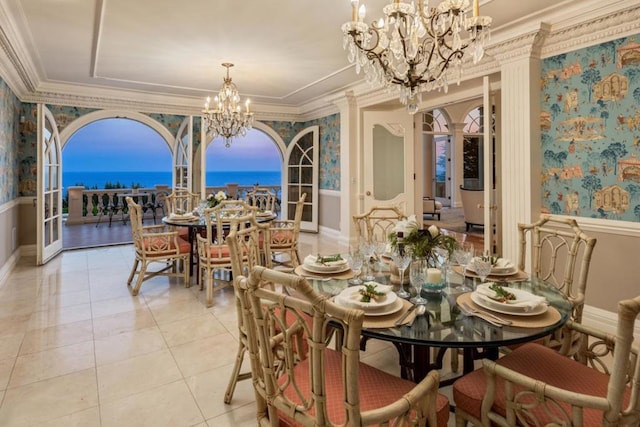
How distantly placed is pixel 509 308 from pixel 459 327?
24cm

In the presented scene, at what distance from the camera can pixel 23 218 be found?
529 centimetres

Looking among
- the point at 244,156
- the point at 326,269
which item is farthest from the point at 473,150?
the point at 326,269

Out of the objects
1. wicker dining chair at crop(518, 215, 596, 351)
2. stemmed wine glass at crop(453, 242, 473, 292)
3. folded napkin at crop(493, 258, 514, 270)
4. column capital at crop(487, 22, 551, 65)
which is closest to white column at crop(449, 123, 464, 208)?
column capital at crop(487, 22, 551, 65)

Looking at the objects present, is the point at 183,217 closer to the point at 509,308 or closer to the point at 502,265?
the point at 502,265

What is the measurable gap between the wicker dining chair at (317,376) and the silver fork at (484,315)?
342 mm

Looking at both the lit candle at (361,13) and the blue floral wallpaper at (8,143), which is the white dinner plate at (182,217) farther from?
the lit candle at (361,13)

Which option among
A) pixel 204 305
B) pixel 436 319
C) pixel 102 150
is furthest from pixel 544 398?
pixel 102 150

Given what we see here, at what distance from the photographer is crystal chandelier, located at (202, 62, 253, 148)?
473cm

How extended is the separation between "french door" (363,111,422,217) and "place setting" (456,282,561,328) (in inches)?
157

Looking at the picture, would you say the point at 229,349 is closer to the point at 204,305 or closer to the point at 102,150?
the point at 204,305

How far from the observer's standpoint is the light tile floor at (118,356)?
1894 millimetres

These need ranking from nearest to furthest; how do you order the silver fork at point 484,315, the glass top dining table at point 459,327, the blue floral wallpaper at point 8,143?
1. the glass top dining table at point 459,327
2. the silver fork at point 484,315
3. the blue floral wallpaper at point 8,143

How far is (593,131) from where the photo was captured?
2.92 meters

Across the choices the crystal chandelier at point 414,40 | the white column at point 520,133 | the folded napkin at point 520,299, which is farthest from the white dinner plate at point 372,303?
the white column at point 520,133
